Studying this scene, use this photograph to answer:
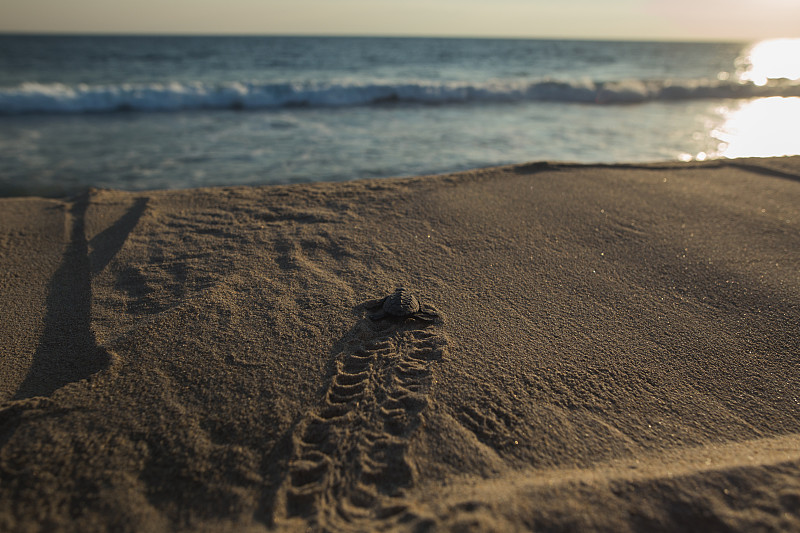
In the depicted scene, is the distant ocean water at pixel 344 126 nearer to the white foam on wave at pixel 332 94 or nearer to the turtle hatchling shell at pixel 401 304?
the white foam on wave at pixel 332 94

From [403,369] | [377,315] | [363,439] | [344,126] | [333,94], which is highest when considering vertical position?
[333,94]

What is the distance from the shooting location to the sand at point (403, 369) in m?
1.36

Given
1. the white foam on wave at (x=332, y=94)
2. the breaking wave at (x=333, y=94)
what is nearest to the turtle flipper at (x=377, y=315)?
the breaking wave at (x=333, y=94)

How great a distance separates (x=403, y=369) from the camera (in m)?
1.87

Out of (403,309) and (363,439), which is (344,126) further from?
(363,439)

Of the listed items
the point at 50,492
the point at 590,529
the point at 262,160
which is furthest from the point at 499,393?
the point at 262,160

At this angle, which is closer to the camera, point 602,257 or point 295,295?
point 295,295

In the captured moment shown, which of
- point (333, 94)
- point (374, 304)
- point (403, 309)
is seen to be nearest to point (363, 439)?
point (403, 309)

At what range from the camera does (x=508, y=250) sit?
2830 millimetres

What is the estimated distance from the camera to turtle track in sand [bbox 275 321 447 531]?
4.37 feet

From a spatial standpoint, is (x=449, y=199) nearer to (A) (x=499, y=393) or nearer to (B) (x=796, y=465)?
(A) (x=499, y=393)

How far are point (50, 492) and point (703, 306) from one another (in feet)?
9.25

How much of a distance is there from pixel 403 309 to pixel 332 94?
928 cm

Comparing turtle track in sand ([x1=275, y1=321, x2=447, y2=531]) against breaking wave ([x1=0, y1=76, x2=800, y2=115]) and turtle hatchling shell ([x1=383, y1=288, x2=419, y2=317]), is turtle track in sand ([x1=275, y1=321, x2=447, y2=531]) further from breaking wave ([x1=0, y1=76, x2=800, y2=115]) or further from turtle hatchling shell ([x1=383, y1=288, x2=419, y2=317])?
breaking wave ([x1=0, y1=76, x2=800, y2=115])
